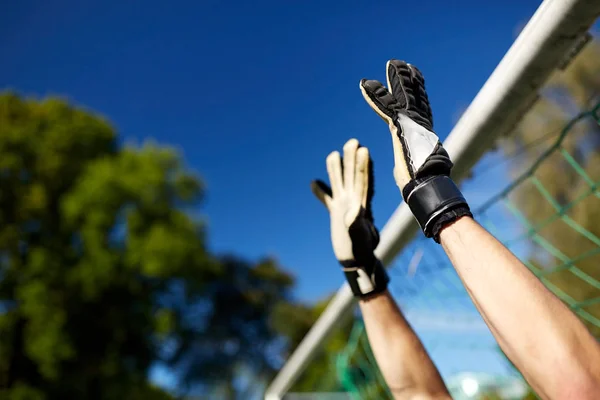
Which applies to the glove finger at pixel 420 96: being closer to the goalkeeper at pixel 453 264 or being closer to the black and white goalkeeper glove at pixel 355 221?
the goalkeeper at pixel 453 264

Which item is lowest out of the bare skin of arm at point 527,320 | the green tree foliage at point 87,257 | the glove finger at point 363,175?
the bare skin of arm at point 527,320

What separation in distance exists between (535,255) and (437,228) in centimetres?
340

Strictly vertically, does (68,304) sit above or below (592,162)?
above

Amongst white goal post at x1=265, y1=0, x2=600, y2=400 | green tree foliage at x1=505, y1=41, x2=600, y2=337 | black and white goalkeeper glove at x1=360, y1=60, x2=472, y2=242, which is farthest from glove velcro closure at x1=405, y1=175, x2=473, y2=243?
green tree foliage at x1=505, y1=41, x2=600, y2=337

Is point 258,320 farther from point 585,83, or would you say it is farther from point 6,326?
point 585,83

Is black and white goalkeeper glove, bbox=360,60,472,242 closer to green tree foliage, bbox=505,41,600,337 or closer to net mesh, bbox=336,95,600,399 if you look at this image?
net mesh, bbox=336,95,600,399

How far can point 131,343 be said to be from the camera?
1066 cm

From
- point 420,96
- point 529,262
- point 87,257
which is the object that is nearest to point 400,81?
point 420,96

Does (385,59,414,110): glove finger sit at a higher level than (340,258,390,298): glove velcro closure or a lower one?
higher

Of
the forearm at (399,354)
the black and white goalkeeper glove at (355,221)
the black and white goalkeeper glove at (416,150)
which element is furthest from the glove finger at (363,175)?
the black and white goalkeeper glove at (416,150)

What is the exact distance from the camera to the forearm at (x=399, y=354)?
4.10 feet

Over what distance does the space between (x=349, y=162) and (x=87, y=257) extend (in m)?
9.85

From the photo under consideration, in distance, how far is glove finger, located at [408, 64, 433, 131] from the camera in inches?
37.2

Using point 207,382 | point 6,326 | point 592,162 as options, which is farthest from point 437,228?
point 207,382
